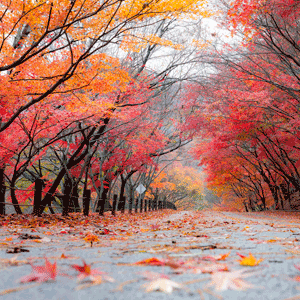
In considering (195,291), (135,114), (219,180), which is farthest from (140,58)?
(219,180)

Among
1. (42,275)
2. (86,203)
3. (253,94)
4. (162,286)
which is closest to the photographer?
(162,286)

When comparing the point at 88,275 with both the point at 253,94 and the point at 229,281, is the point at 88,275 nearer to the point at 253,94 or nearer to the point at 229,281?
the point at 229,281

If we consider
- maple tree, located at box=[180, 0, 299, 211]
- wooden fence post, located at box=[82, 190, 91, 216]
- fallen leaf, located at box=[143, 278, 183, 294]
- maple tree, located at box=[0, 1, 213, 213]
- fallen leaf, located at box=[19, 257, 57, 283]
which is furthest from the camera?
wooden fence post, located at box=[82, 190, 91, 216]

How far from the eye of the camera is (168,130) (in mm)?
17656

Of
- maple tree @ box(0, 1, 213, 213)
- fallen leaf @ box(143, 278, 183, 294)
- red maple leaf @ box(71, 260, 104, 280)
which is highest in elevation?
maple tree @ box(0, 1, 213, 213)

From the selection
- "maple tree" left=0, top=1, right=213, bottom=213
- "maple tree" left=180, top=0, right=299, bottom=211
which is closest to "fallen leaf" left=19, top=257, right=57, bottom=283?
"maple tree" left=0, top=1, right=213, bottom=213

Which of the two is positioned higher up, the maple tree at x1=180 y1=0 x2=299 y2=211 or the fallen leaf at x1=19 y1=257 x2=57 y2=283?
the maple tree at x1=180 y1=0 x2=299 y2=211

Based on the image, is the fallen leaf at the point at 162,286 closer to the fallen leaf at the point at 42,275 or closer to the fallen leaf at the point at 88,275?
the fallen leaf at the point at 88,275

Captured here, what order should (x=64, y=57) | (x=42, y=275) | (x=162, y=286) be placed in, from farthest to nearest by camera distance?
(x=64, y=57)
(x=42, y=275)
(x=162, y=286)

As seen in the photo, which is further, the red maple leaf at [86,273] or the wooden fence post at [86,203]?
the wooden fence post at [86,203]

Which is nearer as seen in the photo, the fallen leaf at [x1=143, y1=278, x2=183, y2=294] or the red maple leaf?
the fallen leaf at [x1=143, y1=278, x2=183, y2=294]

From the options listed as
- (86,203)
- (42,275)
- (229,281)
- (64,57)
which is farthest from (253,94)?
(42,275)

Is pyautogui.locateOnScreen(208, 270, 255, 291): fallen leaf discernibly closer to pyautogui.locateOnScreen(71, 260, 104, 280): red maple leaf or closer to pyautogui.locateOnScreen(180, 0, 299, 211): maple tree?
pyautogui.locateOnScreen(71, 260, 104, 280): red maple leaf

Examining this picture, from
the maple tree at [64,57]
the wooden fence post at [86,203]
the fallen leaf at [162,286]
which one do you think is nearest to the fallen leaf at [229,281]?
the fallen leaf at [162,286]
